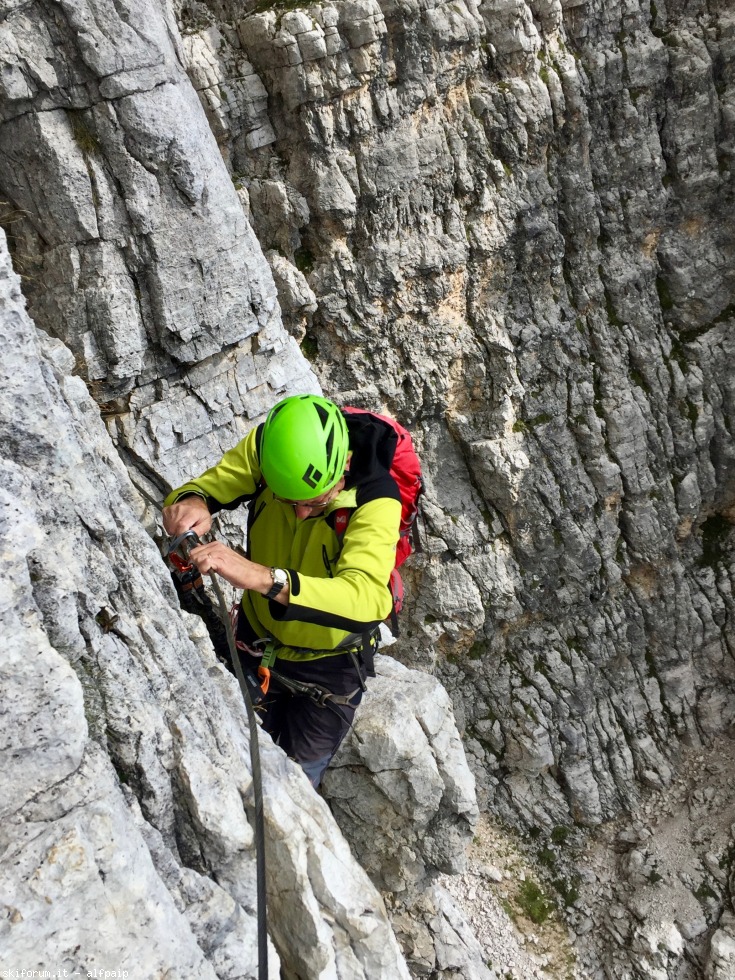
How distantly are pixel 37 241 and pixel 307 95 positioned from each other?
29.0 feet

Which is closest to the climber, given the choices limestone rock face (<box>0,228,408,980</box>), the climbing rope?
the climbing rope

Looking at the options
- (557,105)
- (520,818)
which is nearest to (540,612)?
(520,818)

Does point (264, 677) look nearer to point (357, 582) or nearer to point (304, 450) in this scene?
point (357, 582)

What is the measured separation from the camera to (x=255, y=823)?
4992 millimetres

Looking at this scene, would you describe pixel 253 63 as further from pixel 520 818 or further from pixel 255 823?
pixel 520 818

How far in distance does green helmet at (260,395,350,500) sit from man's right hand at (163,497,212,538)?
0.83 metres

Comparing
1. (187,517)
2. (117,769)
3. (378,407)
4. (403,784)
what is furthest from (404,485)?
(378,407)

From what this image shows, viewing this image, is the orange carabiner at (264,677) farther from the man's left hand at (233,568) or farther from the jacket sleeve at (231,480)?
the man's left hand at (233,568)

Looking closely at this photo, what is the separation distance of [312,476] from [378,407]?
1311 centimetres

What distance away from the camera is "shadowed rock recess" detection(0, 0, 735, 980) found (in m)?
4.46

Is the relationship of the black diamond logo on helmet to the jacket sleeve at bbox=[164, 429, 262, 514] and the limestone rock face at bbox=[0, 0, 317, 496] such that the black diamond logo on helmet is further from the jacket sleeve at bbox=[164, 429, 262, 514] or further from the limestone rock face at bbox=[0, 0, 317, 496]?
the limestone rock face at bbox=[0, 0, 317, 496]

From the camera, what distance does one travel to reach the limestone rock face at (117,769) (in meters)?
3.67

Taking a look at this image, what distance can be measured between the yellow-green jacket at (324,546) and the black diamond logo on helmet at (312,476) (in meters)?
0.41

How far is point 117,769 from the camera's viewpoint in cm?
442
